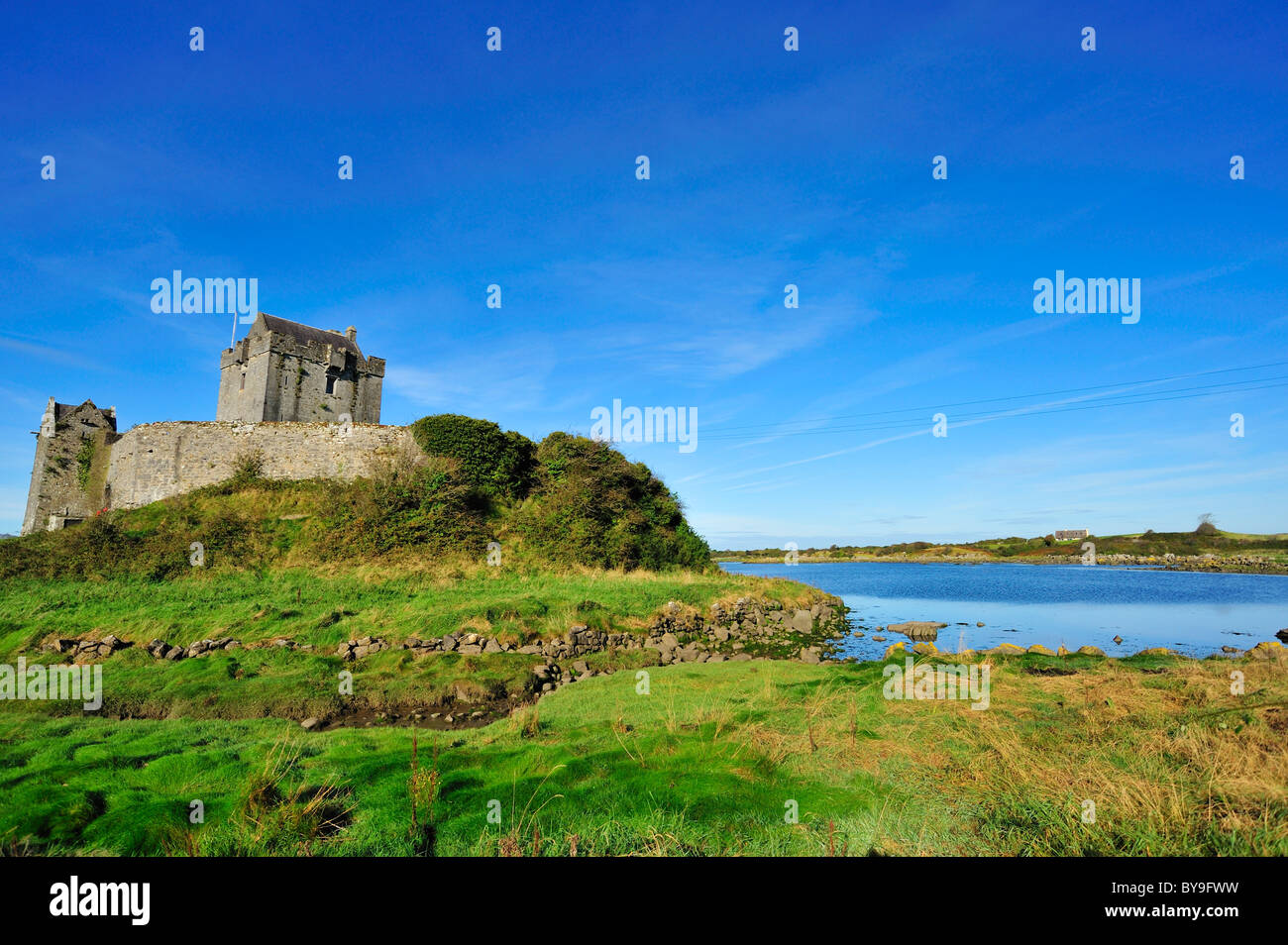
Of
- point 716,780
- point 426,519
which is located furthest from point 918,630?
point 426,519

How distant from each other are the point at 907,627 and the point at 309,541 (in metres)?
25.8

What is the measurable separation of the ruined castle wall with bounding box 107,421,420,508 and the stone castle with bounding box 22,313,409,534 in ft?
0.17

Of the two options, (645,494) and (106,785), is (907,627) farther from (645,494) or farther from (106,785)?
(106,785)

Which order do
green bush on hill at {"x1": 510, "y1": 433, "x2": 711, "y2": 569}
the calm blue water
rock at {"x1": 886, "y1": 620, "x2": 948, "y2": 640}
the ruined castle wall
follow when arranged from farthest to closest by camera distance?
the ruined castle wall → green bush on hill at {"x1": 510, "y1": 433, "x2": 711, "y2": 569} → rock at {"x1": 886, "y1": 620, "x2": 948, "y2": 640} → the calm blue water

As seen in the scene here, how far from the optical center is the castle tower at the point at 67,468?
3297 cm

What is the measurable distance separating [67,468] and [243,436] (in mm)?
11967

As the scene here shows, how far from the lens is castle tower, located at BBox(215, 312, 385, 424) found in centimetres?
3631

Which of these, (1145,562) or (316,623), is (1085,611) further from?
(1145,562)

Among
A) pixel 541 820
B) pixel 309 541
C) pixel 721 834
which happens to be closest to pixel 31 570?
pixel 309 541

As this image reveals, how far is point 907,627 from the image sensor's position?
2492 centimetres

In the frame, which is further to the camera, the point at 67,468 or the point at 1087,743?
the point at 67,468

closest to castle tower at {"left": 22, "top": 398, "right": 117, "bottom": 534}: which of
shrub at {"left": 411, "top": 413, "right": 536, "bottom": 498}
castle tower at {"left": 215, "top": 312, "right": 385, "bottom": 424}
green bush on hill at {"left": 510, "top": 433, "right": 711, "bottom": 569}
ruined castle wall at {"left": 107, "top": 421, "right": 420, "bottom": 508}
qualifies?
ruined castle wall at {"left": 107, "top": 421, "right": 420, "bottom": 508}

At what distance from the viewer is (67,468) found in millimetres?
33812

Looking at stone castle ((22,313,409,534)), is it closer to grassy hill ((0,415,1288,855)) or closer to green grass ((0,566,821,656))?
grassy hill ((0,415,1288,855))
